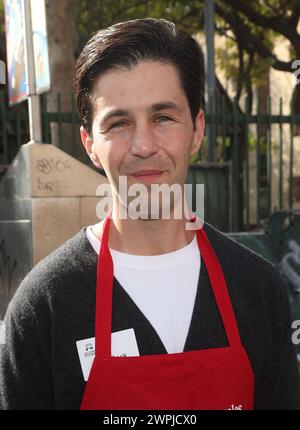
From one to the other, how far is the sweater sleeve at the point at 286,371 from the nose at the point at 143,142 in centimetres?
57

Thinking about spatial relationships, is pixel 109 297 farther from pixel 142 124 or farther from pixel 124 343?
pixel 142 124

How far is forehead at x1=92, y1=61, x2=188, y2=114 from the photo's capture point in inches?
69.9

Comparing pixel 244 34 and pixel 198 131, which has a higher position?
pixel 244 34

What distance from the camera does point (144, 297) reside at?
6.04 ft

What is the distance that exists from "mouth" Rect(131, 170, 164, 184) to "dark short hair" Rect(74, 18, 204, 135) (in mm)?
238

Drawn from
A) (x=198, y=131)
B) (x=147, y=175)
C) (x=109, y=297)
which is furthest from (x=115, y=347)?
(x=198, y=131)

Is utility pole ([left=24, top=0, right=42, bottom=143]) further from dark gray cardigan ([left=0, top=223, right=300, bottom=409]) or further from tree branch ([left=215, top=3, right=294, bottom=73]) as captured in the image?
tree branch ([left=215, top=3, right=294, bottom=73])

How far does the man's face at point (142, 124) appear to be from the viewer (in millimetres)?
1781

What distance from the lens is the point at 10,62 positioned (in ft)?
17.1

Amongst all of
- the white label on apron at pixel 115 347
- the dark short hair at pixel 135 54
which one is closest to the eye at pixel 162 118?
the dark short hair at pixel 135 54

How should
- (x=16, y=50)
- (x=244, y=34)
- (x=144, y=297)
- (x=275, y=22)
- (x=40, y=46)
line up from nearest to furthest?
(x=144, y=297) → (x=40, y=46) → (x=16, y=50) → (x=275, y=22) → (x=244, y=34)

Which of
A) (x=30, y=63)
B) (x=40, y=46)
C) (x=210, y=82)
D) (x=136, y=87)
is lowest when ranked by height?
(x=136, y=87)

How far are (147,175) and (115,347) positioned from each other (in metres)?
0.49
